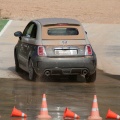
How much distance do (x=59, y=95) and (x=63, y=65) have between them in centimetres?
229

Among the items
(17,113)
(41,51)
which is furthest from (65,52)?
(17,113)

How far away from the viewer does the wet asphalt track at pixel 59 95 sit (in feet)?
44.7

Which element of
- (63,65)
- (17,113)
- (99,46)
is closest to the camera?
(17,113)

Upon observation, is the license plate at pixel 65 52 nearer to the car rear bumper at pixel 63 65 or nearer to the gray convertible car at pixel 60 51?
the gray convertible car at pixel 60 51

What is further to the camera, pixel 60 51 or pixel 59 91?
pixel 60 51

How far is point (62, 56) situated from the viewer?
722 inches

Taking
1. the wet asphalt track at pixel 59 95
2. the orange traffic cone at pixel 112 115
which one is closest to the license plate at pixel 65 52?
the wet asphalt track at pixel 59 95

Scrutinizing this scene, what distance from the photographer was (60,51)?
60.2 feet

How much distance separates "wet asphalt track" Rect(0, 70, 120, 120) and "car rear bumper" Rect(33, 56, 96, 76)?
0.34 metres

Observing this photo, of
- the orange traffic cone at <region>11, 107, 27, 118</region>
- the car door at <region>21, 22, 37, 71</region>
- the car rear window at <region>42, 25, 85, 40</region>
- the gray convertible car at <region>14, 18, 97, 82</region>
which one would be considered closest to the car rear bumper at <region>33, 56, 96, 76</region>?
the gray convertible car at <region>14, 18, 97, 82</region>

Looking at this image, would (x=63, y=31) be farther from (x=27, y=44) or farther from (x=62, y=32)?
(x=27, y=44)

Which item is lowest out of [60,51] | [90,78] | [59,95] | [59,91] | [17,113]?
[90,78]

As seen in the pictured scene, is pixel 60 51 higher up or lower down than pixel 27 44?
higher up

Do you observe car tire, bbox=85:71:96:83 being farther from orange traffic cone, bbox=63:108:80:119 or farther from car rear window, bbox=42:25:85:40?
orange traffic cone, bbox=63:108:80:119
